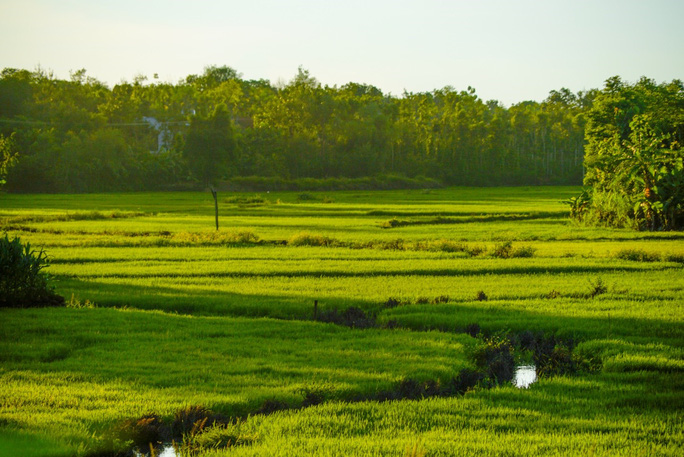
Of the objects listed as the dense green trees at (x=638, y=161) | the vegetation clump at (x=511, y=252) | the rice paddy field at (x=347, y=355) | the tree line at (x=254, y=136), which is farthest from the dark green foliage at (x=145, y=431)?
the tree line at (x=254, y=136)

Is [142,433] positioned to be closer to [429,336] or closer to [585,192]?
[429,336]

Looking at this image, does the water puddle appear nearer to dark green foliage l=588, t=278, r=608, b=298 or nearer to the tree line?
dark green foliage l=588, t=278, r=608, b=298

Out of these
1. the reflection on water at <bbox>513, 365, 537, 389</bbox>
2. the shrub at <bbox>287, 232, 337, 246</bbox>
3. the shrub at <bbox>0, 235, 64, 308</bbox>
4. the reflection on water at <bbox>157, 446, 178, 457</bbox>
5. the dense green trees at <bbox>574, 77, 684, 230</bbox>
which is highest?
the dense green trees at <bbox>574, 77, 684, 230</bbox>

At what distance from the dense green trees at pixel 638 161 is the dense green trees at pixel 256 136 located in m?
56.9

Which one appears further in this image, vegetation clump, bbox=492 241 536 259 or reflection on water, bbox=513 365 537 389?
vegetation clump, bbox=492 241 536 259

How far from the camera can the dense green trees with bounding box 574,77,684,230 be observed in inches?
1287

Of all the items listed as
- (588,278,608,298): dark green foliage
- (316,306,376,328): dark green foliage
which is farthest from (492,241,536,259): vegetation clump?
(316,306,376,328): dark green foliage

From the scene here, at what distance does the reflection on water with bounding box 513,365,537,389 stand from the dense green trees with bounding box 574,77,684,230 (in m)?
22.8

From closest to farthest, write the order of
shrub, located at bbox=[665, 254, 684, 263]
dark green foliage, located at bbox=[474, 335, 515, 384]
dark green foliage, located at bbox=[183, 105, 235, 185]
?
dark green foliage, located at bbox=[474, 335, 515, 384] → shrub, located at bbox=[665, 254, 684, 263] → dark green foliage, located at bbox=[183, 105, 235, 185]

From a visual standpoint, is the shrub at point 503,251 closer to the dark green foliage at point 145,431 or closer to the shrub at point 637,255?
the shrub at point 637,255

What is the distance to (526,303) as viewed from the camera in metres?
16.4

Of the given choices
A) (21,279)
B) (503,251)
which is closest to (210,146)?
(503,251)

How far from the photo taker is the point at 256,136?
98312 mm

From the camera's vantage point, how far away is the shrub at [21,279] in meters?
14.9
